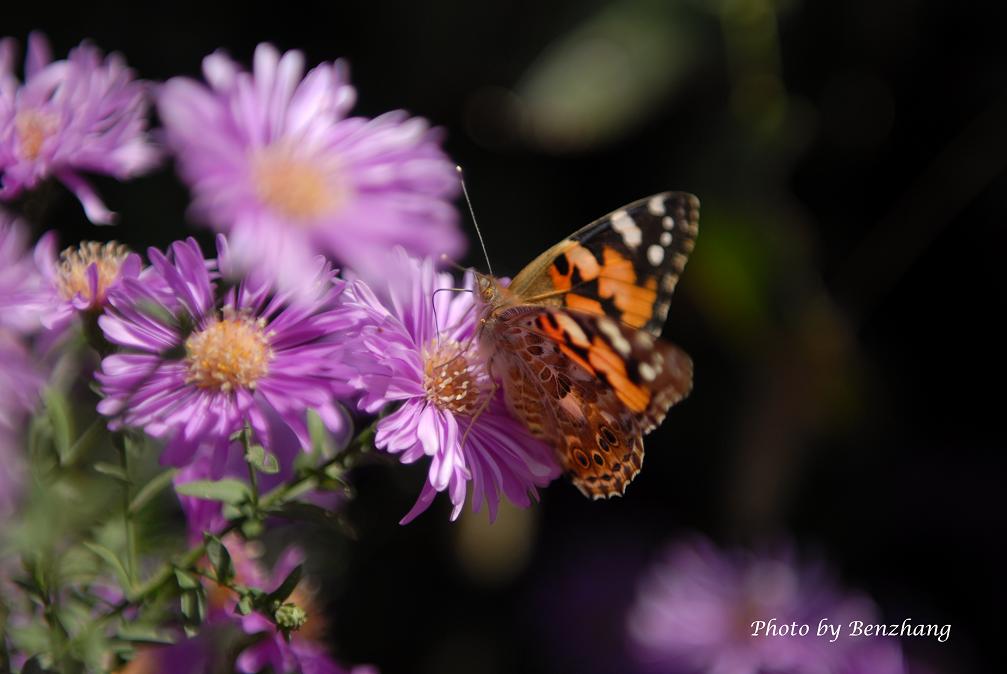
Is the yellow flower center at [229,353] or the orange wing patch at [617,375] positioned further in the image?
the orange wing patch at [617,375]

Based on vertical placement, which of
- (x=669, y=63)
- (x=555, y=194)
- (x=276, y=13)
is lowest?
(x=555, y=194)

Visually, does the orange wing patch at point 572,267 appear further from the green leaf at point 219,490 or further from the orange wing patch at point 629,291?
the green leaf at point 219,490

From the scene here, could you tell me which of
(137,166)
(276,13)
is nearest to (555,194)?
(276,13)

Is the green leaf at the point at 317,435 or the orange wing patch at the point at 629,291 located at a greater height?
the orange wing patch at the point at 629,291

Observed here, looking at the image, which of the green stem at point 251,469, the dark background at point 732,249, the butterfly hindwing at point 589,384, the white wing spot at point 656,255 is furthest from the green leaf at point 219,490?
the dark background at point 732,249

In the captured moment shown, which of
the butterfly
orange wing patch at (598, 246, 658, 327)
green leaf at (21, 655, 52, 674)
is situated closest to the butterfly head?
the butterfly

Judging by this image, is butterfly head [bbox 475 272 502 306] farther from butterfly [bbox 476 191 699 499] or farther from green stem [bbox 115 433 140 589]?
green stem [bbox 115 433 140 589]

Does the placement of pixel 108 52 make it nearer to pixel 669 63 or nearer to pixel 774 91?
pixel 669 63
